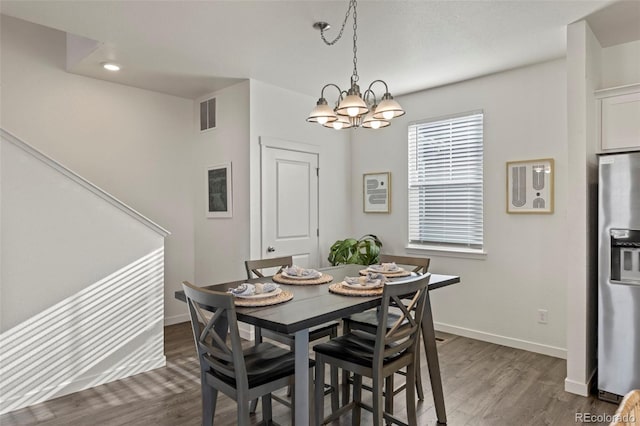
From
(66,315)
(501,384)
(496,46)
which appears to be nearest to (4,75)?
(66,315)

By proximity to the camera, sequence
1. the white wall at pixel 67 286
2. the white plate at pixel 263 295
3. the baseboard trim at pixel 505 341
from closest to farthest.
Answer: the white plate at pixel 263 295, the white wall at pixel 67 286, the baseboard trim at pixel 505 341

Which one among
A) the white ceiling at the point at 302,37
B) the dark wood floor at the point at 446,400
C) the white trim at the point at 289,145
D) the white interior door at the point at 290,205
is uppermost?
the white ceiling at the point at 302,37

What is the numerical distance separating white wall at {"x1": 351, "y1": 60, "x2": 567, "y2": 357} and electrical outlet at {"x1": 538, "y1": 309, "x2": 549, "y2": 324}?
Result: 0.04 meters

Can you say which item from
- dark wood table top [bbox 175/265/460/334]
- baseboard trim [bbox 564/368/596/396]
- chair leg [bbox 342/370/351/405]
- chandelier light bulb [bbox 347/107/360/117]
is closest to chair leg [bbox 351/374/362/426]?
chair leg [bbox 342/370/351/405]

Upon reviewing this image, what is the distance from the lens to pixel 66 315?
300 cm

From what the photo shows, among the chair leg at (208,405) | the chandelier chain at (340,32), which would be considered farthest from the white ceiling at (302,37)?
the chair leg at (208,405)

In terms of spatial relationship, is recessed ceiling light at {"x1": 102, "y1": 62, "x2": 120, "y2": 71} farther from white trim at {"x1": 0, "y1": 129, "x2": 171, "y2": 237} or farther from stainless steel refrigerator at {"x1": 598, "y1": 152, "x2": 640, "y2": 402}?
stainless steel refrigerator at {"x1": 598, "y1": 152, "x2": 640, "y2": 402}

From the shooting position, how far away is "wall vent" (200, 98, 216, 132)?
4.70 meters

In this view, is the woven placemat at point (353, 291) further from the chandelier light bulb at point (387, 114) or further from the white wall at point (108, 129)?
the white wall at point (108, 129)

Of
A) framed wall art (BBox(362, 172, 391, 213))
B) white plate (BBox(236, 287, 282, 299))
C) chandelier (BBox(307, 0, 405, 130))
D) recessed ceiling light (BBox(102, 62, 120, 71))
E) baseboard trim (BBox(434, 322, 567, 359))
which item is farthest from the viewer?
framed wall art (BBox(362, 172, 391, 213))

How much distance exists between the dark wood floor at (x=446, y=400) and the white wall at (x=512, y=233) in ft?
1.56

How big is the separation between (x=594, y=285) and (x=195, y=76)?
4.16 metres

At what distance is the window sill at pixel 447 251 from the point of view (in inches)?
165

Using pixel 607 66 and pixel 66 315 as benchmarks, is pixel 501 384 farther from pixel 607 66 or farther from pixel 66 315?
pixel 66 315
